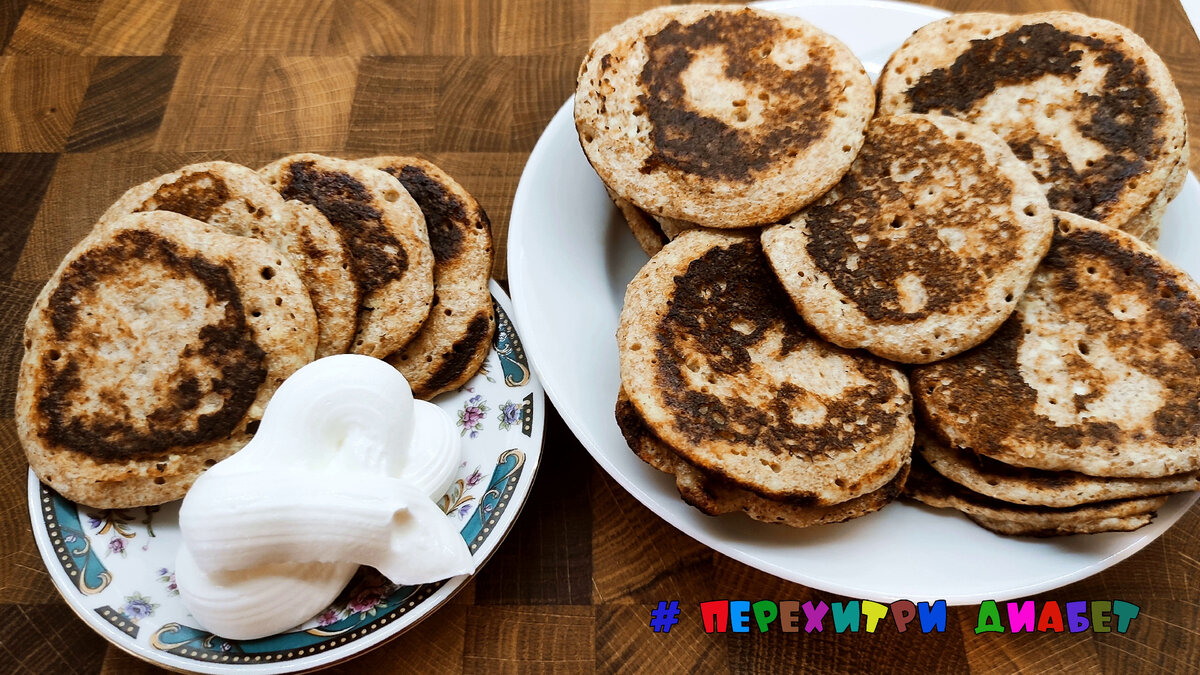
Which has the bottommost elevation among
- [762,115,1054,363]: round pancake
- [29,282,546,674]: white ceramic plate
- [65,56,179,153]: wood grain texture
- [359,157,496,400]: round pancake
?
[29,282,546,674]: white ceramic plate

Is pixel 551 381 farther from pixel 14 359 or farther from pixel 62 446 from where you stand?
pixel 14 359

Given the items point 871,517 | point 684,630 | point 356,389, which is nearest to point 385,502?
point 356,389

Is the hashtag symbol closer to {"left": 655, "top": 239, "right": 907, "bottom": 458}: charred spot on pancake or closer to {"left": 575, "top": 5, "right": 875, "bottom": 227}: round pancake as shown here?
{"left": 655, "top": 239, "right": 907, "bottom": 458}: charred spot on pancake

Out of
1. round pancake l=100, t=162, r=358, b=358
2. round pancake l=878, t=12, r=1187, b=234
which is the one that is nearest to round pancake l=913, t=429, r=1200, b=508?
round pancake l=878, t=12, r=1187, b=234

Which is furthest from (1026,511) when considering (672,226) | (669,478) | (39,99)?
(39,99)

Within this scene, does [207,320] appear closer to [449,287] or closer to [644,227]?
[449,287]

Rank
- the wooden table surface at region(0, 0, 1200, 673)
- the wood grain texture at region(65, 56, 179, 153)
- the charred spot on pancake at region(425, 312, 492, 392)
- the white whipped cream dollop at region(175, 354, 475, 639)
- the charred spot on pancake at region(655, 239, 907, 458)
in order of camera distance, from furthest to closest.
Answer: the wood grain texture at region(65, 56, 179, 153) → the charred spot on pancake at region(425, 312, 492, 392) → the wooden table surface at region(0, 0, 1200, 673) → the charred spot on pancake at region(655, 239, 907, 458) → the white whipped cream dollop at region(175, 354, 475, 639)

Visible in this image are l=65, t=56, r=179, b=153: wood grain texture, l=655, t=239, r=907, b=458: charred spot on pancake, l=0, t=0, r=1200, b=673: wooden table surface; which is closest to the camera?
l=655, t=239, r=907, b=458: charred spot on pancake
